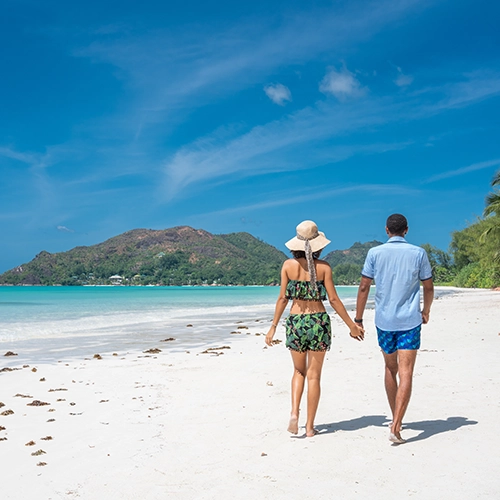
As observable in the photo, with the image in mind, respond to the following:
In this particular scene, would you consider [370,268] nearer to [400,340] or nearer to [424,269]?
[424,269]

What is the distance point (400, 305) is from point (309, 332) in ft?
3.02

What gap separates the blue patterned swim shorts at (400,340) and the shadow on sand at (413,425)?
97cm

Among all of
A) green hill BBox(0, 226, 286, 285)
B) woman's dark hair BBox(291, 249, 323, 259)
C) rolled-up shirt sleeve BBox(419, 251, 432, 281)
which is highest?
green hill BBox(0, 226, 286, 285)

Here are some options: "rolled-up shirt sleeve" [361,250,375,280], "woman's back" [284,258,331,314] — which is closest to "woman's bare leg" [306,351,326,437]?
"woman's back" [284,258,331,314]

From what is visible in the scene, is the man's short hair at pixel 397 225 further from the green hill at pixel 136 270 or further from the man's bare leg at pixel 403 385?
the green hill at pixel 136 270

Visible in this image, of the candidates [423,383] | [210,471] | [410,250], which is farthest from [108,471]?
[423,383]

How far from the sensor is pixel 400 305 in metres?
5.07

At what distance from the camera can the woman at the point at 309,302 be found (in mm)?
5230

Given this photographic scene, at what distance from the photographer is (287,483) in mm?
4129

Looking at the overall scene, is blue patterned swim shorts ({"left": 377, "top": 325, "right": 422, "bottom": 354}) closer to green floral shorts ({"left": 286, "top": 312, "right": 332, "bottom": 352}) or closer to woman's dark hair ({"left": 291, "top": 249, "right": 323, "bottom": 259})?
green floral shorts ({"left": 286, "top": 312, "right": 332, "bottom": 352})

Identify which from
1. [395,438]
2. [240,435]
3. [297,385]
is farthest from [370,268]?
[240,435]

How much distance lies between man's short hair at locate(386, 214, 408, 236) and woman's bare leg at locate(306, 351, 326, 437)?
1424 mm

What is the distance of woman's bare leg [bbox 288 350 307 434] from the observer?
534 centimetres

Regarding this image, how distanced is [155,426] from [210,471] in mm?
1620
